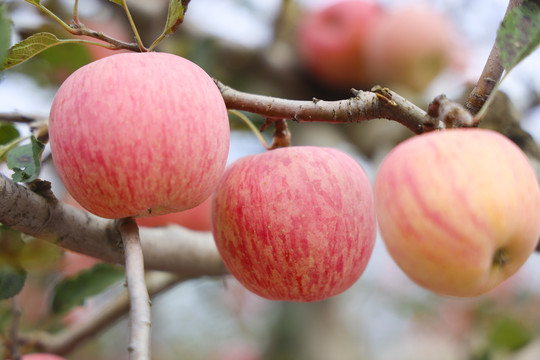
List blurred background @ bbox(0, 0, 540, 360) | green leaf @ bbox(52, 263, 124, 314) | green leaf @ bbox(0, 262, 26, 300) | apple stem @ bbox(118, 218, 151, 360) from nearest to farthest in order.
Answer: apple stem @ bbox(118, 218, 151, 360) → green leaf @ bbox(0, 262, 26, 300) → green leaf @ bbox(52, 263, 124, 314) → blurred background @ bbox(0, 0, 540, 360)

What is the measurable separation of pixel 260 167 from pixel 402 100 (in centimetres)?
15

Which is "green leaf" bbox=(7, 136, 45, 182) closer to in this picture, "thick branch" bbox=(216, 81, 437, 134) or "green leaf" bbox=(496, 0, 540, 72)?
"thick branch" bbox=(216, 81, 437, 134)

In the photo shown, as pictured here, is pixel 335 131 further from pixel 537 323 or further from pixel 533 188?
pixel 533 188

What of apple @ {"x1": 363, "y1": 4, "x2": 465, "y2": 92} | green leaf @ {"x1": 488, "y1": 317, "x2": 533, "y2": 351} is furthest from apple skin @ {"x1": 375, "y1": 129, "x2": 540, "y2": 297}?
apple @ {"x1": 363, "y1": 4, "x2": 465, "y2": 92}

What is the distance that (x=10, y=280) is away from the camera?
1.81 ft

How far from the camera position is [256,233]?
19.0 inches

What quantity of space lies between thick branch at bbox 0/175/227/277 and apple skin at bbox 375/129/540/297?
0.94 feet

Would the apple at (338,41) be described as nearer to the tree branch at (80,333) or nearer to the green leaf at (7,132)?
the tree branch at (80,333)

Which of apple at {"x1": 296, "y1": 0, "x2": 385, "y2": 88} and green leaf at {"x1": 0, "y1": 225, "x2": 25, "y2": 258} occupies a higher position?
apple at {"x1": 296, "y1": 0, "x2": 385, "y2": 88}

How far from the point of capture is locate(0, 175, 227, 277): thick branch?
0.45 m

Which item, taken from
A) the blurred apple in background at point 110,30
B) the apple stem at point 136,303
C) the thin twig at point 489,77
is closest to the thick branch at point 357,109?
the thin twig at point 489,77

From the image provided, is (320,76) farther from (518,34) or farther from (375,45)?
(518,34)

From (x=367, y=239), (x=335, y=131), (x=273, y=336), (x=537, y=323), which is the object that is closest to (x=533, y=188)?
(x=367, y=239)

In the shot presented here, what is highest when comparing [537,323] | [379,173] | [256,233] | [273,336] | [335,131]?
[379,173]
